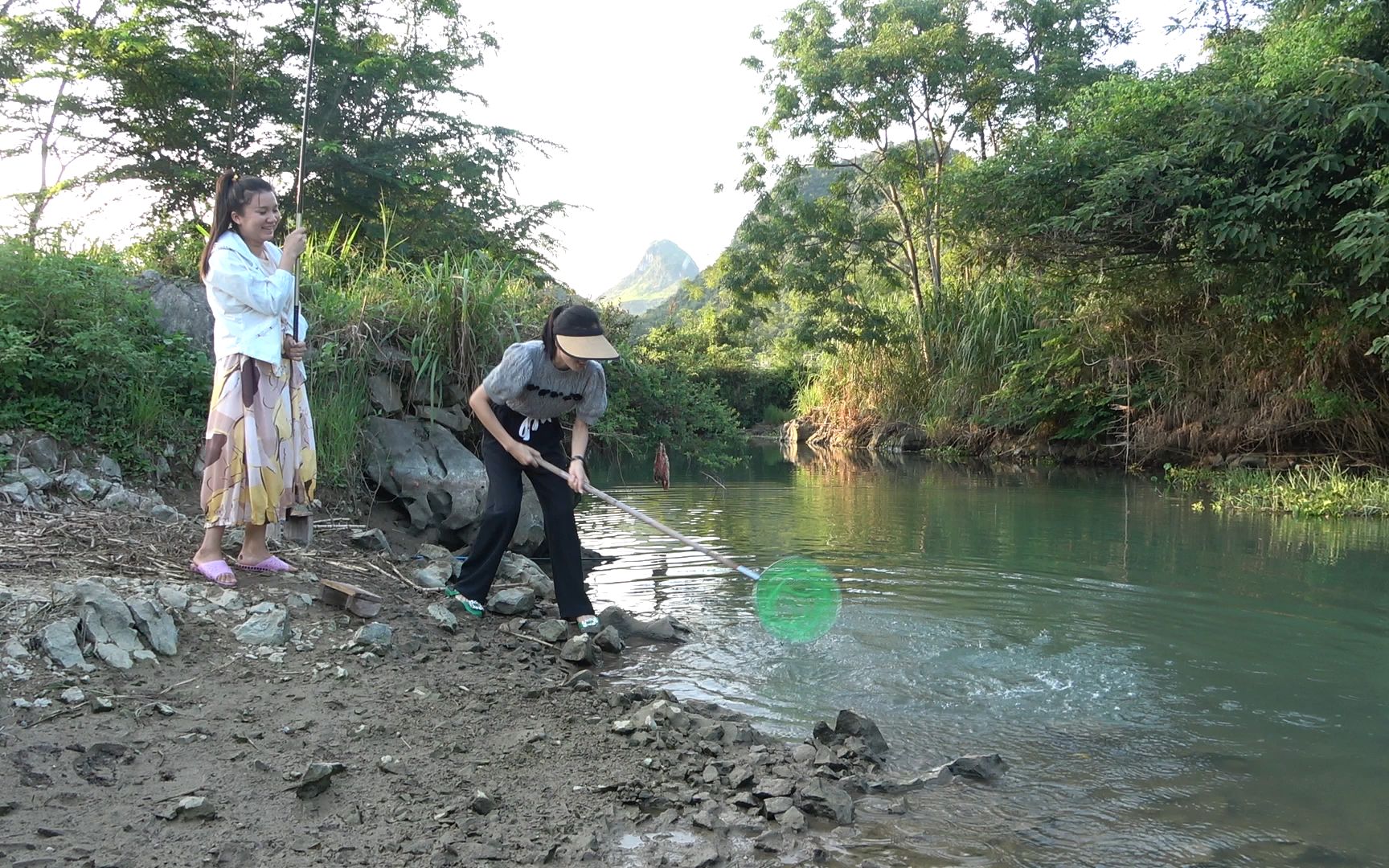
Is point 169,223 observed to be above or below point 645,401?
above

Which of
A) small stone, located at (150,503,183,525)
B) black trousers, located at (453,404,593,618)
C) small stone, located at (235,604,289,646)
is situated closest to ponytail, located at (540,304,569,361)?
black trousers, located at (453,404,593,618)

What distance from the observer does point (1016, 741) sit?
3414 millimetres

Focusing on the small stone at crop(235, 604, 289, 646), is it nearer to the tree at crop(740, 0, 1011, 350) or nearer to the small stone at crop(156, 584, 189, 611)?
the small stone at crop(156, 584, 189, 611)

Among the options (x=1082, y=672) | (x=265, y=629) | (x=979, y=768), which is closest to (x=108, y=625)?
(x=265, y=629)

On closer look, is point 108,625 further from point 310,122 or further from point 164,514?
point 310,122

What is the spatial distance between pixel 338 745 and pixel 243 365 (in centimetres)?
177

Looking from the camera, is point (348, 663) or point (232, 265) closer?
point (348, 663)

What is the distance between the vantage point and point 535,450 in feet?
15.0

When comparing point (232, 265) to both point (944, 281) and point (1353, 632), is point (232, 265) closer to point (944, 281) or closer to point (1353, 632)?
point (1353, 632)

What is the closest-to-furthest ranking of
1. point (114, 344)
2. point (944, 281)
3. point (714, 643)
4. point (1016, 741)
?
point (1016, 741)
point (714, 643)
point (114, 344)
point (944, 281)

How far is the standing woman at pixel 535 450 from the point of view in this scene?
438 cm

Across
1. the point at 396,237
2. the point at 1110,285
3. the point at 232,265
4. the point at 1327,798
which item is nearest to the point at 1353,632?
the point at 1327,798

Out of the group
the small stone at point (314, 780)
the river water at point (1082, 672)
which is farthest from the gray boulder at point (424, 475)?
the small stone at point (314, 780)

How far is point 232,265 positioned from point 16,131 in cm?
1257
